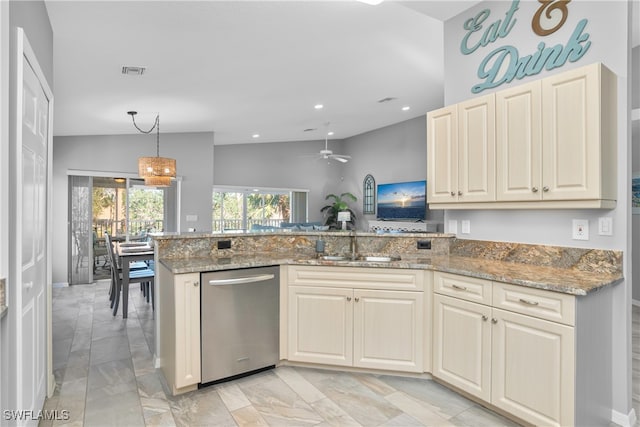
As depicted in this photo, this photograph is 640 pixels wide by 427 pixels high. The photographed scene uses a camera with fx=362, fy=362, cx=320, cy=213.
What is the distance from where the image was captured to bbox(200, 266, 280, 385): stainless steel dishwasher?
251cm

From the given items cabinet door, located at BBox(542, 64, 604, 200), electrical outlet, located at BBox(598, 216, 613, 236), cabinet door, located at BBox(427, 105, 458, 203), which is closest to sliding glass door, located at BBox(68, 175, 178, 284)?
cabinet door, located at BBox(427, 105, 458, 203)

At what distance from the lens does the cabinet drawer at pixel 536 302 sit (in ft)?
5.98

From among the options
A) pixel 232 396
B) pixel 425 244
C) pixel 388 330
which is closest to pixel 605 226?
pixel 425 244

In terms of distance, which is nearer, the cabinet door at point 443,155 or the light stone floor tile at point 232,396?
the light stone floor tile at point 232,396

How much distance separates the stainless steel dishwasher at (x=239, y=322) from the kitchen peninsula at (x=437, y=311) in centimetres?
6

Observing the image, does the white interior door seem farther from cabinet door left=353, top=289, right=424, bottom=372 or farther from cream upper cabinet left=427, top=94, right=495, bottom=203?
cream upper cabinet left=427, top=94, right=495, bottom=203

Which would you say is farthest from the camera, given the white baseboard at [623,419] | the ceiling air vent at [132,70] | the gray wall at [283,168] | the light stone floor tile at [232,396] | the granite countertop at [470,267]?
the gray wall at [283,168]

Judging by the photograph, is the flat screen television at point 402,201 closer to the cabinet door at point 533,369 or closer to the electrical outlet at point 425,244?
the electrical outlet at point 425,244

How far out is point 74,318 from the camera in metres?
4.16

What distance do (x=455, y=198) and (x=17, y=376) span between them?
279 cm

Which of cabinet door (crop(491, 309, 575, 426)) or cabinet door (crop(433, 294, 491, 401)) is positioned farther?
cabinet door (crop(433, 294, 491, 401))

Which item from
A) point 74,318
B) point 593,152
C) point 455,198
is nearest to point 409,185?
point 455,198

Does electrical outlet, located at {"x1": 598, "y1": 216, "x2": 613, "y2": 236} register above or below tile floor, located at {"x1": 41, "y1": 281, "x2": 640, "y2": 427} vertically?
above

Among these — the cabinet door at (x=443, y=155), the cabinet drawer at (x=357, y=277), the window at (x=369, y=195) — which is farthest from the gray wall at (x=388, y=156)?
the cabinet drawer at (x=357, y=277)
